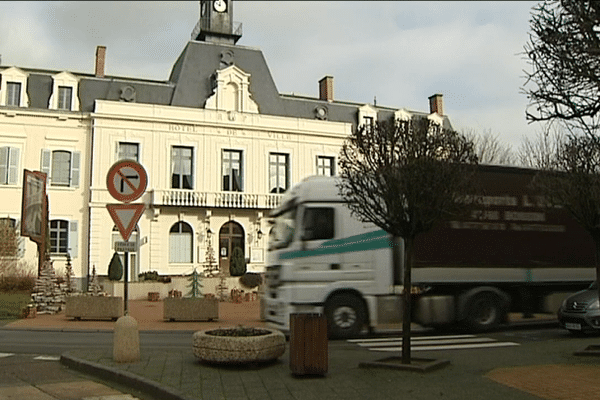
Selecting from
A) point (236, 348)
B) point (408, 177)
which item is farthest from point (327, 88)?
point (236, 348)

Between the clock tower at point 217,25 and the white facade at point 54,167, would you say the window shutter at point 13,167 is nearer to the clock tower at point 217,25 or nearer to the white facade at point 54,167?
the white facade at point 54,167

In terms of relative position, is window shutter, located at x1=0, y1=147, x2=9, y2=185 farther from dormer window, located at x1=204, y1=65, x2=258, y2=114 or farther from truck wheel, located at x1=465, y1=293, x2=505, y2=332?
truck wheel, located at x1=465, y1=293, x2=505, y2=332

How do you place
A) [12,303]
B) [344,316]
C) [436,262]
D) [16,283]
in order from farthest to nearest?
[16,283] < [12,303] < [436,262] < [344,316]

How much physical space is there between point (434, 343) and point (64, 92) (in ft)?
95.8

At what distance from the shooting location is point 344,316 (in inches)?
551

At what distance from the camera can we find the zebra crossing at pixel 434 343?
1246cm

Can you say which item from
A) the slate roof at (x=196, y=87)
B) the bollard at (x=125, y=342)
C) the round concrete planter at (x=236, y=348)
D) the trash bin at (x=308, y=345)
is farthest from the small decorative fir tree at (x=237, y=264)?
the trash bin at (x=308, y=345)

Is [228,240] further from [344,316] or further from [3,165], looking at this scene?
[344,316]

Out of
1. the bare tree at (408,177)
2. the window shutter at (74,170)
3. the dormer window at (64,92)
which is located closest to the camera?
the bare tree at (408,177)

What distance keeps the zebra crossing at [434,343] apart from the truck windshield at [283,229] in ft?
8.55

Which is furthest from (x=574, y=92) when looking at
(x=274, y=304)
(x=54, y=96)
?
(x=54, y=96)

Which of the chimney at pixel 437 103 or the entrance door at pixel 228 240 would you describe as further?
the chimney at pixel 437 103

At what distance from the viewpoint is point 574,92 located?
8.07 metres

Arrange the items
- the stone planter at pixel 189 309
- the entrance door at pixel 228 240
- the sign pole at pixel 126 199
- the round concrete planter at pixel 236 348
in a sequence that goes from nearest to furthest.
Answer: the round concrete planter at pixel 236 348 → the sign pole at pixel 126 199 → the stone planter at pixel 189 309 → the entrance door at pixel 228 240
